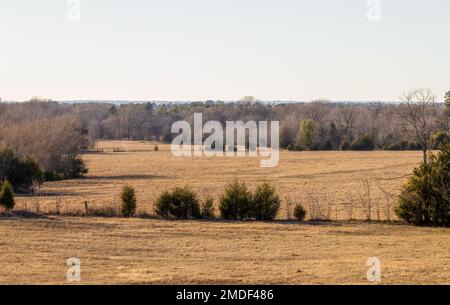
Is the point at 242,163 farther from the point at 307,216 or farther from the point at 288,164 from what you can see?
the point at 307,216

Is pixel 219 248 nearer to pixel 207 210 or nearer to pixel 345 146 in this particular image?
pixel 207 210

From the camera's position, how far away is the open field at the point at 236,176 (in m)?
41.8

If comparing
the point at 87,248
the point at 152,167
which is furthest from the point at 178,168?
the point at 87,248

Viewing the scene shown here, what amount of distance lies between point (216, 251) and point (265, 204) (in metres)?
10.2

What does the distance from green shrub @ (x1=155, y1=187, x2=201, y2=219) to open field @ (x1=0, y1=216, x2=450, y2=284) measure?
157cm

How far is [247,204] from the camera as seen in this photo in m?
34.7

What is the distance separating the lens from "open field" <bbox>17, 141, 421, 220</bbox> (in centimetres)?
4178

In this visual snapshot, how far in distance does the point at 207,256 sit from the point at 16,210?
15.6 meters

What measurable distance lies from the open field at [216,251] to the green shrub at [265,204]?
184 centimetres

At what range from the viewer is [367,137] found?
115 metres

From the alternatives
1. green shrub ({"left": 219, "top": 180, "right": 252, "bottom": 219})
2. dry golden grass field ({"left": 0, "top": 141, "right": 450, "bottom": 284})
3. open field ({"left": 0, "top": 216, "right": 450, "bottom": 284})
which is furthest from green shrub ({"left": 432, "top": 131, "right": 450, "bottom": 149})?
green shrub ({"left": 219, "top": 180, "right": 252, "bottom": 219})

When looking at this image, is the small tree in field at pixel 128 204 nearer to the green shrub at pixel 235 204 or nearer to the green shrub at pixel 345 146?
the green shrub at pixel 235 204

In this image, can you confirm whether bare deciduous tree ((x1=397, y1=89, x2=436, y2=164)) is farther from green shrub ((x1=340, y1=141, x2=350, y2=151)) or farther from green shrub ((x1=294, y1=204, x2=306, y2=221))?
green shrub ((x1=340, y1=141, x2=350, y2=151))
